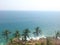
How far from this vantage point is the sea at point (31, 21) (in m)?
1.41

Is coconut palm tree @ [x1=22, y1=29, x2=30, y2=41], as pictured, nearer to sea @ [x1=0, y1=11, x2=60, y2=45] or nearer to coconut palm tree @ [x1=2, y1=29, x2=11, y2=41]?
sea @ [x1=0, y1=11, x2=60, y2=45]

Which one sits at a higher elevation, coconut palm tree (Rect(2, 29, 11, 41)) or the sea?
the sea

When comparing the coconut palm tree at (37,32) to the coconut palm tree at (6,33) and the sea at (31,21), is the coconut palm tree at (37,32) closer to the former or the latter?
the sea at (31,21)

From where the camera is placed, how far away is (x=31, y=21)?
1.45 meters

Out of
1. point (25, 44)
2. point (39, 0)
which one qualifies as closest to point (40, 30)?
point (25, 44)

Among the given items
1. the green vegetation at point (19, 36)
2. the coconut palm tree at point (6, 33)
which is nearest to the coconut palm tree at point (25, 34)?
the green vegetation at point (19, 36)

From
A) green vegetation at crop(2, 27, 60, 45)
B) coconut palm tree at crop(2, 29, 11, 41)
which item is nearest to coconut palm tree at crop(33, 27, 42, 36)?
green vegetation at crop(2, 27, 60, 45)

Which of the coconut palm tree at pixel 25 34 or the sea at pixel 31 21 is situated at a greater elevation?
the sea at pixel 31 21

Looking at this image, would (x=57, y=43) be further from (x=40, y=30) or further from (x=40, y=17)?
(x=40, y=17)

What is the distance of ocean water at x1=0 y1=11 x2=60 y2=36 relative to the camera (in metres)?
1.41

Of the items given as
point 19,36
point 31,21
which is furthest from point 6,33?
point 31,21

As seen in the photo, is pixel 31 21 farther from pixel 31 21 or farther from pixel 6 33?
pixel 6 33

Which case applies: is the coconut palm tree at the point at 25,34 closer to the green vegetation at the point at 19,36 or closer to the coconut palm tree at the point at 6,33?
the green vegetation at the point at 19,36

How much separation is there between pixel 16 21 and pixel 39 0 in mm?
361
